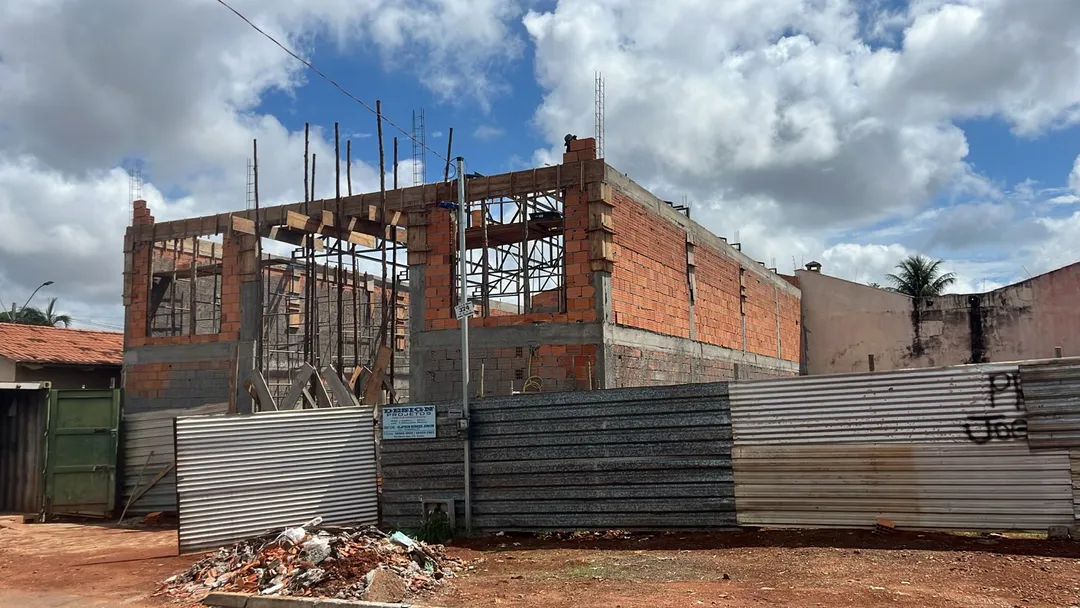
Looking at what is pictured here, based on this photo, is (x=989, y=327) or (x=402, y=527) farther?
(x=989, y=327)

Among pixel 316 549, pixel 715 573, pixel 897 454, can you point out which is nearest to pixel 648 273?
pixel 897 454

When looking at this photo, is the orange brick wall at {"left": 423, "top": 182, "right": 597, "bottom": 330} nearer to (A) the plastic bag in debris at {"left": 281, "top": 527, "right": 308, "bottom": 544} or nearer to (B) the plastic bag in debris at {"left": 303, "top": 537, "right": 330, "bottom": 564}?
(A) the plastic bag in debris at {"left": 281, "top": 527, "right": 308, "bottom": 544}

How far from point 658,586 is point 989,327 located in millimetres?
25942

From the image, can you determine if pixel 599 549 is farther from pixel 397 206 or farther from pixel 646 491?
pixel 397 206

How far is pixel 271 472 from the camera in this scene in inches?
404

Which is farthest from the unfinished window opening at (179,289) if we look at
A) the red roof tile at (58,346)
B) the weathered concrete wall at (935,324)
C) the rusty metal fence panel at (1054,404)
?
the weathered concrete wall at (935,324)

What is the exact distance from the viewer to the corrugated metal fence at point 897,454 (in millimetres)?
8164

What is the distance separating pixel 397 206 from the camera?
48.3 feet

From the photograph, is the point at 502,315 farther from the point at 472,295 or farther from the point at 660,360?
the point at 660,360

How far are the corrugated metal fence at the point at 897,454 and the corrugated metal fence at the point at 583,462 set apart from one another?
444mm

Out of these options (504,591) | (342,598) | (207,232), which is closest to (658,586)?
(504,591)

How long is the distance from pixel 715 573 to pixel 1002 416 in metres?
3.58

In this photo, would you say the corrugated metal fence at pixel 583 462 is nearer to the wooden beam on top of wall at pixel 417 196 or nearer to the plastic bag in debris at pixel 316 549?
the plastic bag in debris at pixel 316 549

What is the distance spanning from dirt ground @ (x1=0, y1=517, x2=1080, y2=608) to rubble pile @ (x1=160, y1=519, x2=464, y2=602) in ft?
1.04
